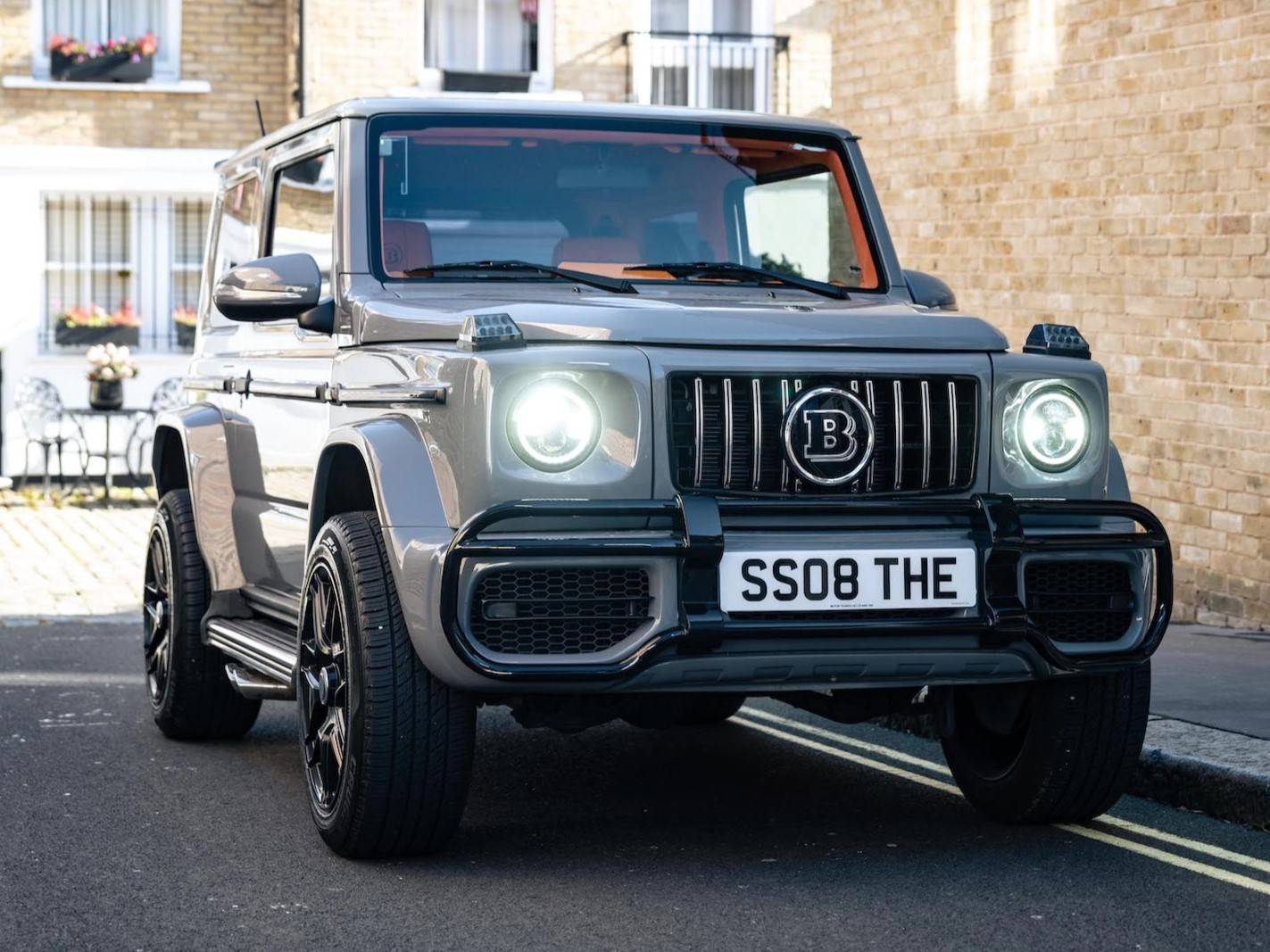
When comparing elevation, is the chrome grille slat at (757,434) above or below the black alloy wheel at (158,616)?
above

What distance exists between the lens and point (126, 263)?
21.7 m

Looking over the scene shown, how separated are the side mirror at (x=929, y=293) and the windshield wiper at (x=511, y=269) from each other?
106 cm

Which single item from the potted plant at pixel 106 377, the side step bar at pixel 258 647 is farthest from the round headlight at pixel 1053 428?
the potted plant at pixel 106 377

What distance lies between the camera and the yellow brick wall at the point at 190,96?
70.1ft

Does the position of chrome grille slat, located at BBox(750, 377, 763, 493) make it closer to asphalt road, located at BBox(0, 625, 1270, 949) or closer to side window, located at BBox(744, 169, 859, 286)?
asphalt road, located at BBox(0, 625, 1270, 949)

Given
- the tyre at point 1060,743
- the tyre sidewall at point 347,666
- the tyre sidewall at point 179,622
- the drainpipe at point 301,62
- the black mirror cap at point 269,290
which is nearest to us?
the tyre sidewall at point 347,666

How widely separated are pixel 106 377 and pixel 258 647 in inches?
524

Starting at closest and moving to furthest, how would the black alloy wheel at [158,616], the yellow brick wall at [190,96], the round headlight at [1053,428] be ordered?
the round headlight at [1053,428]
the black alloy wheel at [158,616]
the yellow brick wall at [190,96]

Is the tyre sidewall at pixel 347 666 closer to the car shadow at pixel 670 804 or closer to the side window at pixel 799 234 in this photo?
the car shadow at pixel 670 804

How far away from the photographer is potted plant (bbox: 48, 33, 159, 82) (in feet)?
70.2

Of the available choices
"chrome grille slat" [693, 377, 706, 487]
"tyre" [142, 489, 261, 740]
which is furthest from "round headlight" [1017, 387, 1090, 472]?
"tyre" [142, 489, 261, 740]

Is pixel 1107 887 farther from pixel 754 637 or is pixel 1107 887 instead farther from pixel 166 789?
pixel 166 789

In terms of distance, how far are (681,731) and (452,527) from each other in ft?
10.2

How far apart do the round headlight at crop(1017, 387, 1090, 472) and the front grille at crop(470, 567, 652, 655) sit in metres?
1.13
